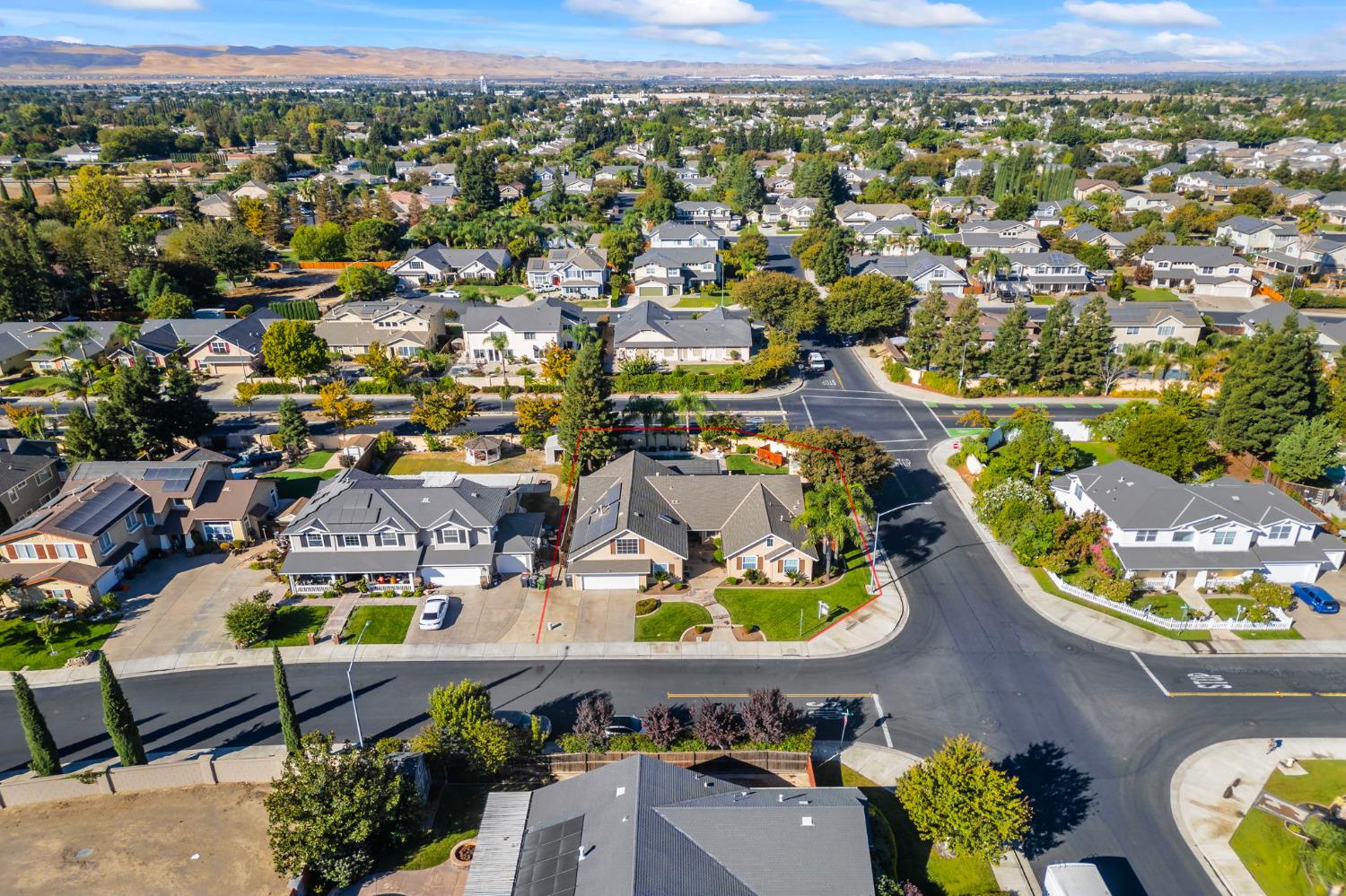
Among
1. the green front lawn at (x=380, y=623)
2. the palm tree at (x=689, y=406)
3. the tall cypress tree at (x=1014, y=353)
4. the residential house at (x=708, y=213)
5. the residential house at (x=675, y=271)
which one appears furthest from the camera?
the residential house at (x=708, y=213)

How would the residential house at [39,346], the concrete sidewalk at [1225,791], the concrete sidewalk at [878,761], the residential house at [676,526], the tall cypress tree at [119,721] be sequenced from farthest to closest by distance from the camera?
the residential house at [39,346], the residential house at [676,526], the concrete sidewalk at [878,761], the tall cypress tree at [119,721], the concrete sidewalk at [1225,791]

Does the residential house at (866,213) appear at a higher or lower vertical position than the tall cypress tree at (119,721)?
higher

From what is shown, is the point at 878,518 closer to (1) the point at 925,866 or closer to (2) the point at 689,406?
(2) the point at 689,406

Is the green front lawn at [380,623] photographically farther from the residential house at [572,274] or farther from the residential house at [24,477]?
the residential house at [572,274]

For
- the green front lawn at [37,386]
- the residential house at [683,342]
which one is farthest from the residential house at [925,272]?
the green front lawn at [37,386]

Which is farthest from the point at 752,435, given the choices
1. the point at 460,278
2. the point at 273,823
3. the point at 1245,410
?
the point at 460,278

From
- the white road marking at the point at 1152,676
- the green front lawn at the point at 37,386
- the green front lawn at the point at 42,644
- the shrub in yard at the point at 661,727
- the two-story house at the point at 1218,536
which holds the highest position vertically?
the two-story house at the point at 1218,536

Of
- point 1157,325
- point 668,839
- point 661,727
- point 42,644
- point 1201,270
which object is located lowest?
point 42,644

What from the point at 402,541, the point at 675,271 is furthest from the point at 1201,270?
the point at 402,541
